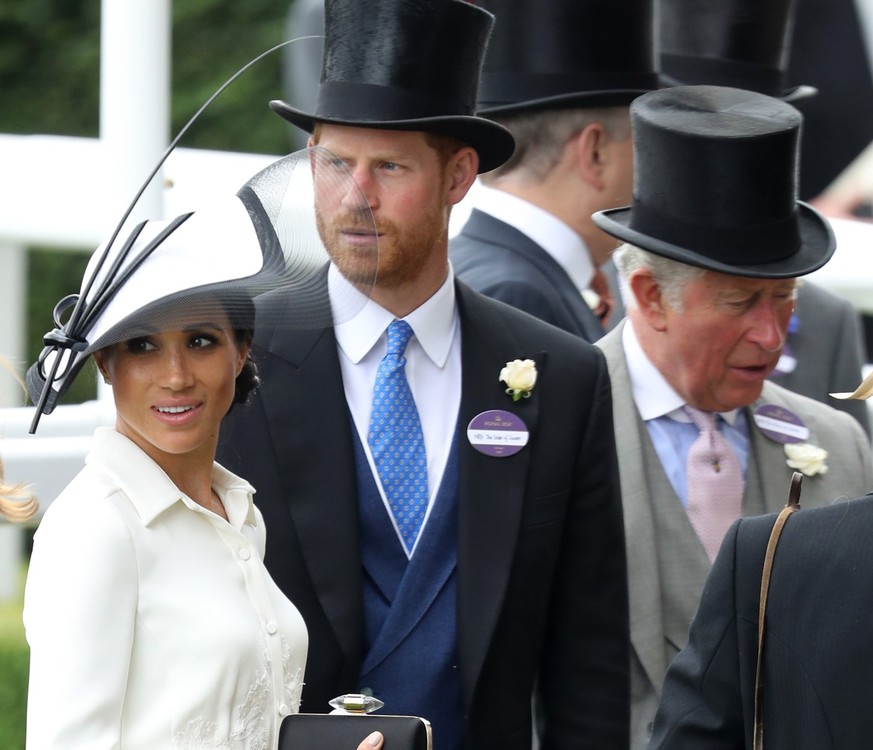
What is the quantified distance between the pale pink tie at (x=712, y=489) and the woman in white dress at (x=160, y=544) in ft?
4.09

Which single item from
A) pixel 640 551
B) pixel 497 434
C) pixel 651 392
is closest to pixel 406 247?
pixel 497 434

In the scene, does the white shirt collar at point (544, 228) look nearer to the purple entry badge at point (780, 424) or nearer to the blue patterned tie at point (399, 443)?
the purple entry badge at point (780, 424)

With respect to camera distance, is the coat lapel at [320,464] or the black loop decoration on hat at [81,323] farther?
the coat lapel at [320,464]

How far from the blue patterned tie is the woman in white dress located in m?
0.60

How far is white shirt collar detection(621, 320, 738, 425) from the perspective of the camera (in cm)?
400

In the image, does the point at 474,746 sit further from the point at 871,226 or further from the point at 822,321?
the point at 871,226

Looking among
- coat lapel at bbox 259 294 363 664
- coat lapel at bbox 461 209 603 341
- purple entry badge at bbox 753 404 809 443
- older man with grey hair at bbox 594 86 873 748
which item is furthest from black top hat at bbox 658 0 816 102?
coat lapel at bbox 259 294 363 664

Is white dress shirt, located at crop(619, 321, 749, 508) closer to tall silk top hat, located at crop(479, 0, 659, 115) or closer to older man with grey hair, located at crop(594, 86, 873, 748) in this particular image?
older man with grey hair, located at crop(594, 86, 873, 748)

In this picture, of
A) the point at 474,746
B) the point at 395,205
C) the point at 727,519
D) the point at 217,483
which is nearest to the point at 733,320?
the point at 727,519

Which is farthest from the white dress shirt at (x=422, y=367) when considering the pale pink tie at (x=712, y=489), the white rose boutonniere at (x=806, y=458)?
the white rose boutonniere at (x=806, y=458)

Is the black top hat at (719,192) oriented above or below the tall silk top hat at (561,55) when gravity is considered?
below

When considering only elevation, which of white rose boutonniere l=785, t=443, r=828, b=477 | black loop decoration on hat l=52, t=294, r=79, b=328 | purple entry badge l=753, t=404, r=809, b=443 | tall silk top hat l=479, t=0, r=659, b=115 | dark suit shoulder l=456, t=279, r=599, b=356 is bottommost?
white rose boutonniere l=785, t=443, r=828, b=477

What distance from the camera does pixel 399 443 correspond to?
11.7ft

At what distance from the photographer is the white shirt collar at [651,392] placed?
400cm
